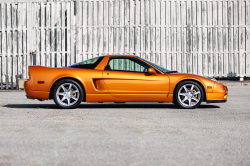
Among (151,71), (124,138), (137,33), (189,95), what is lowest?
(124,138)

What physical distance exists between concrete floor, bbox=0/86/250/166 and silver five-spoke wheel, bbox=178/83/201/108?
78 centimetres

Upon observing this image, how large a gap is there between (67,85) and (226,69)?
14.5 m

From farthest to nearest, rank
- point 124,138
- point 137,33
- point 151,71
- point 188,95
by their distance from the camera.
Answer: point 137,33, point 188,95, point 151,71, point 124,138

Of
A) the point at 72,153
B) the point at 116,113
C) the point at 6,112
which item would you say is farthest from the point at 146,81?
the point at 72,153

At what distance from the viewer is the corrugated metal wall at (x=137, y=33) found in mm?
21766

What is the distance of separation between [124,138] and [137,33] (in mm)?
16613

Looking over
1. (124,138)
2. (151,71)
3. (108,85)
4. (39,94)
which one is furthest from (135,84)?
(124,138)

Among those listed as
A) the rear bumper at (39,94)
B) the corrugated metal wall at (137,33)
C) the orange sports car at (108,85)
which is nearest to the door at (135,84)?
the orange sports car at (108,85)

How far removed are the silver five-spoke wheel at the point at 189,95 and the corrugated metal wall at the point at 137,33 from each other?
12.5 m

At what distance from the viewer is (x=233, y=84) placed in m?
20.9

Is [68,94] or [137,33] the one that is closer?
[68,94]

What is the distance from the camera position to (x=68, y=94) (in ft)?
29.7

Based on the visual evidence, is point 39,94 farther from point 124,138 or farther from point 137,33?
point 137,33

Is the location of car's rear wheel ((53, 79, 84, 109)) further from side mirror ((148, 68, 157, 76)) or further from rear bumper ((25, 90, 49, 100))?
side mirror ((148, 68, 157, 76))
